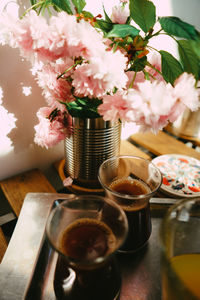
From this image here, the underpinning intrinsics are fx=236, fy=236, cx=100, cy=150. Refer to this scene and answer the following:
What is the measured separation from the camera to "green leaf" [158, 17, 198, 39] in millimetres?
379

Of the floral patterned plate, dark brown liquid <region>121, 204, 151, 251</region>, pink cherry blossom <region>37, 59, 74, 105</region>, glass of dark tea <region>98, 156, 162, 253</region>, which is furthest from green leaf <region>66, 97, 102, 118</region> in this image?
the floral patterned plate

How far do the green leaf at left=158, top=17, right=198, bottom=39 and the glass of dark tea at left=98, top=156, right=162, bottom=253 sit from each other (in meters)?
0.29

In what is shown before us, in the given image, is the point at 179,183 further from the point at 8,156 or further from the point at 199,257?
the point at 8,156

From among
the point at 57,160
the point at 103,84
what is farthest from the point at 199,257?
the point at 57,160

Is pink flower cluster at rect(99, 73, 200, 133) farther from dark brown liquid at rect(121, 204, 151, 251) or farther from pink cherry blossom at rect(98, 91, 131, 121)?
dark brown liquid at rect(121, 204, 151, 251)

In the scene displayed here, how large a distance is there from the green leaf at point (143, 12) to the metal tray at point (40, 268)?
1.55 ft

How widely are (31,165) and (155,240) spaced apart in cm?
55

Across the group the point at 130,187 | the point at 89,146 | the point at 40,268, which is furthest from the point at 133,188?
the point at 40,268

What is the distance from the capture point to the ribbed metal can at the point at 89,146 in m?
0.61

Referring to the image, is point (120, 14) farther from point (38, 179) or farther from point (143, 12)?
point (38, 179)

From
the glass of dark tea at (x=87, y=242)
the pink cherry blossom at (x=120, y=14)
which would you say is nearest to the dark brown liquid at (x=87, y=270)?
the glass of dark tea at (x=87, y=242)

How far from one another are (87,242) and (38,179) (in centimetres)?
47

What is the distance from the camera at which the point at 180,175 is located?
33.1 inches

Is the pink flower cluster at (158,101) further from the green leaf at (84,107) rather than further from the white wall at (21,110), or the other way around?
the white wall at (21,110)
